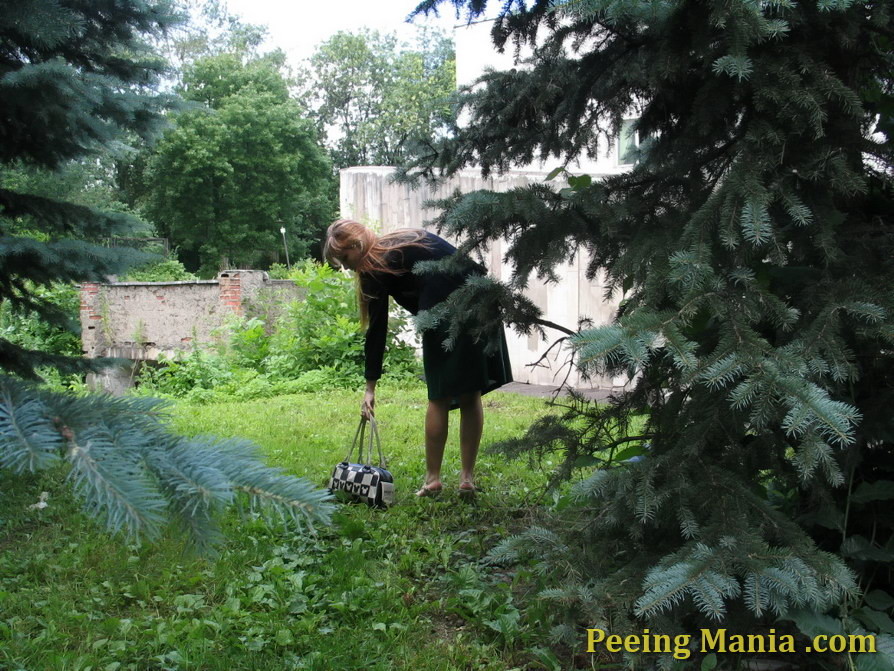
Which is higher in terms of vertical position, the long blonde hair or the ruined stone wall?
the long blonde hair

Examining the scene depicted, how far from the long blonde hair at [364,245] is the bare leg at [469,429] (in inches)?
33.5

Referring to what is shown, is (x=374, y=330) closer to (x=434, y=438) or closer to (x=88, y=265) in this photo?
(x=434, y=438)

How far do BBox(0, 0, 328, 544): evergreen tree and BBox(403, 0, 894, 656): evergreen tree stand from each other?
107 centimetres

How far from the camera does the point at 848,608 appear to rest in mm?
2307

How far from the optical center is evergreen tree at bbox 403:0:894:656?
204 cm

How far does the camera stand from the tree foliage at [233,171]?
109 feet

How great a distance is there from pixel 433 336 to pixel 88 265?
184 cm

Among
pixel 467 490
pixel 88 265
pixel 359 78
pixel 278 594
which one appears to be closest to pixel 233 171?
pixel 359 78

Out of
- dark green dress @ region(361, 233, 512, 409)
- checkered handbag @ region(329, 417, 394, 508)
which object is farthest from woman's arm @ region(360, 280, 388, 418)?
checkered handbag @ region(329, 417, 394, 508)

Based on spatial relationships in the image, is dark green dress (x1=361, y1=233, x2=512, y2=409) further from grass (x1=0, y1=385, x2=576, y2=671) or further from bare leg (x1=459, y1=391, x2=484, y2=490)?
grass (x1=0, y1=385, x2=576, y2=671)

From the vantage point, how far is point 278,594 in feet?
9.96

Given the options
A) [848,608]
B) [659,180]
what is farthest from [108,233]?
[848,608]

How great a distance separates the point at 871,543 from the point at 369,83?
46.0 m

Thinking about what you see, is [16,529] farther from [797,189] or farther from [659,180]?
[797,189]
